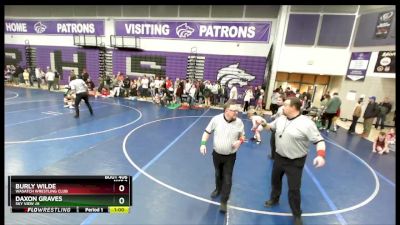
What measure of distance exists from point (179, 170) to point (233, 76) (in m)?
12.1

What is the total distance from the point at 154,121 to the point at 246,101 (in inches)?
239

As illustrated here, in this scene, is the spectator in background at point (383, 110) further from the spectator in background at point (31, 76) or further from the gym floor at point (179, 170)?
the spectator in background at point (31, 76)

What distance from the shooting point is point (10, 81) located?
19.0 metres

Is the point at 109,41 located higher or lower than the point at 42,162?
higher

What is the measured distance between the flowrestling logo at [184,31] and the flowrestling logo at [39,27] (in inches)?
452

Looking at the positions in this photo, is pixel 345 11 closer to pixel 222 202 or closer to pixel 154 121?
pixel 154 121

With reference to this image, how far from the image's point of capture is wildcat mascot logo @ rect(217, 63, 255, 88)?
16.4 m

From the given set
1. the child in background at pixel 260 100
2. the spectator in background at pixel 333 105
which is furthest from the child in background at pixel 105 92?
the spectator in background at pixel 333 105

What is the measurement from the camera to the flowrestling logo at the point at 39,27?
64.1 feet

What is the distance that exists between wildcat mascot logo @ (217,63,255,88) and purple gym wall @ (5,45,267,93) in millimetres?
214

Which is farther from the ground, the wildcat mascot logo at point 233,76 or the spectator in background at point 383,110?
the wildcat mascot logo at point 233,76

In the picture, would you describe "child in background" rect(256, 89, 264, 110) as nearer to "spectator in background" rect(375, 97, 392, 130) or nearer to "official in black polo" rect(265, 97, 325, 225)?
"spectator in background" rect(375, 97, 392, 130)

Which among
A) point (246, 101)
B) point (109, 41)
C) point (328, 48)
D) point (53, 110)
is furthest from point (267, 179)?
point (109, 41)

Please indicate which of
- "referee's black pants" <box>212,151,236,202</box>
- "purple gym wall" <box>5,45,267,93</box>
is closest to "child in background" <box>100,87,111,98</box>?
"purple gym wall" <box>5,45,267,93</box>
